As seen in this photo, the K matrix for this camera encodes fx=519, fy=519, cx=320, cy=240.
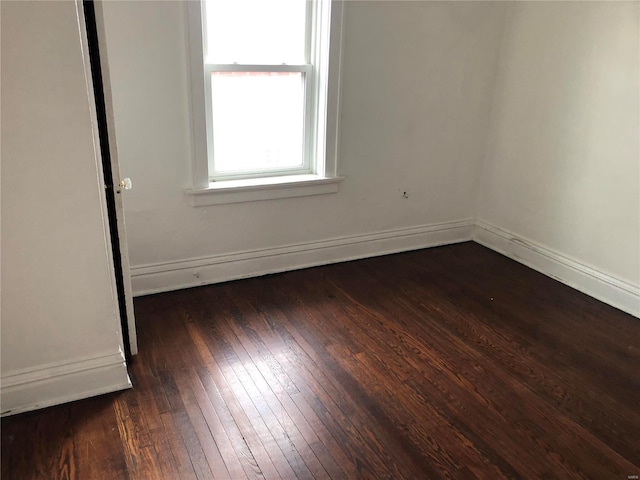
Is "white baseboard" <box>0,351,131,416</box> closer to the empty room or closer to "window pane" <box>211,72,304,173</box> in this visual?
the empty room

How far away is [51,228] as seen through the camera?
1.89 m

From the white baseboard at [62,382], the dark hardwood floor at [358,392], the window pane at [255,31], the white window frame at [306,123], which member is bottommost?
the dark hardwood floor at [358,392]

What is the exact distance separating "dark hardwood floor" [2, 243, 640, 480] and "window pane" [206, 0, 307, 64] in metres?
1.35

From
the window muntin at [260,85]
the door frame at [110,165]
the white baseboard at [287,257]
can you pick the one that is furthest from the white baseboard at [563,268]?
the door frame at [110,165]

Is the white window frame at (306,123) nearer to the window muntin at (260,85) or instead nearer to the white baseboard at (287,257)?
the window muntin at (260,85)

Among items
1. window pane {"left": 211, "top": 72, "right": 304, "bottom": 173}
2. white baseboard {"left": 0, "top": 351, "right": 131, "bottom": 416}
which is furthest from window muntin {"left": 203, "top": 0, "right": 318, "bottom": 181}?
white baseboard {"left": 0, "top": 351, "right": 131, "bottom": 416}

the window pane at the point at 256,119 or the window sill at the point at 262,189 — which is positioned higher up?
the window pane at the point at 256,119

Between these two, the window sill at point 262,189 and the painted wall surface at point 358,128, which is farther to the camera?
the window sill at point 262,189

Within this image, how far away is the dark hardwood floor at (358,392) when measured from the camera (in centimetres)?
189

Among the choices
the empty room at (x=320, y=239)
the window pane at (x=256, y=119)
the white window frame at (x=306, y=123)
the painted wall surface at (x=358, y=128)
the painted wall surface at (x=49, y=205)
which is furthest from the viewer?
the window pane at (x=256, y=119)

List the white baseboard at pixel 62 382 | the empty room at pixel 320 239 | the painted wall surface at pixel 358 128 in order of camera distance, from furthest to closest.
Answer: the painted wall surface at pixel 358 128, the white baseboard at pixel 62 382, the empty room at pixel 320 239

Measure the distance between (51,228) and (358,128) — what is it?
2023mm

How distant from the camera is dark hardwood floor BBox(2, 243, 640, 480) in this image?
189 cm

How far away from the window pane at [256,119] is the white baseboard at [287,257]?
1.84ft
